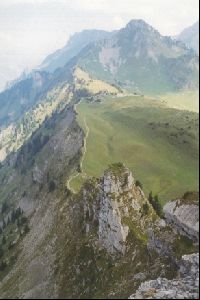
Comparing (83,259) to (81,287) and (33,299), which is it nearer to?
(81,287)

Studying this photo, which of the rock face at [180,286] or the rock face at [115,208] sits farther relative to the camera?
the rock face at [115,208]

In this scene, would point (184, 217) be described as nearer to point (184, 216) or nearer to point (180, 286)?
point (184, 216)

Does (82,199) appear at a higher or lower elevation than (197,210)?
lower

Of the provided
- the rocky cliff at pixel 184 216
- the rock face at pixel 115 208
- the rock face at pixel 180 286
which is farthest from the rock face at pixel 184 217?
the rock face at pixel 115 208

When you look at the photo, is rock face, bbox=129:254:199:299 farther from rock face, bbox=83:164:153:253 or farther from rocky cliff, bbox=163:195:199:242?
rock face, bbox=83:164:153:253

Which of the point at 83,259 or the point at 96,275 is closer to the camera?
the point at 96,275

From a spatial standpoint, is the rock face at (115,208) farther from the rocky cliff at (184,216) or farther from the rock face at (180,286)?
the rock face at (180,286)

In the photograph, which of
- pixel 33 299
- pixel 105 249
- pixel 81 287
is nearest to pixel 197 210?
pixel 33 299

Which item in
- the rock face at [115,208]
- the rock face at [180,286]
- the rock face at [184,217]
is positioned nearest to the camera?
the rock face at [180,286]
